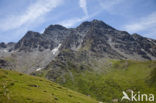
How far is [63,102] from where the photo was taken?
297 ft

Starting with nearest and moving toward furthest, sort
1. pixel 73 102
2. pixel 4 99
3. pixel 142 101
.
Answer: pixel 4 99
pixel 73 102
pixel 142 101

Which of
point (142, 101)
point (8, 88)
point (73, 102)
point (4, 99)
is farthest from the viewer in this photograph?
point (142, 101)

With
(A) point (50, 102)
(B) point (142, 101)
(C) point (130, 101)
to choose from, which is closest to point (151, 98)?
(B) point (142, 101)

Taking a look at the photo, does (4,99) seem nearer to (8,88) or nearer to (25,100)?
(25,100)

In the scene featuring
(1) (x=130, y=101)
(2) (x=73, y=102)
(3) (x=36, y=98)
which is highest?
(3) (x=36, y=98)

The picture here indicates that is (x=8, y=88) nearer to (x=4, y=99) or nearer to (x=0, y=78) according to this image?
(x=4, y=99)

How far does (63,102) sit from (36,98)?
17.1m

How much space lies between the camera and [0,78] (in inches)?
4107

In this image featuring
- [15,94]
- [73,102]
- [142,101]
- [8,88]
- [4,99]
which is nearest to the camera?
[4,99]

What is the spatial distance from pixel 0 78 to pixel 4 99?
3731 centimetres

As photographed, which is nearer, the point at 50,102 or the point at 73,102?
the point at 50,102

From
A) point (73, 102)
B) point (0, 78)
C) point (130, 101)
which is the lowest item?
point (130, 101)

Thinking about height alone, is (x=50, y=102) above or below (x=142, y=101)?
above

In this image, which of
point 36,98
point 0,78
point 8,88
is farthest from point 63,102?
point 0,78
